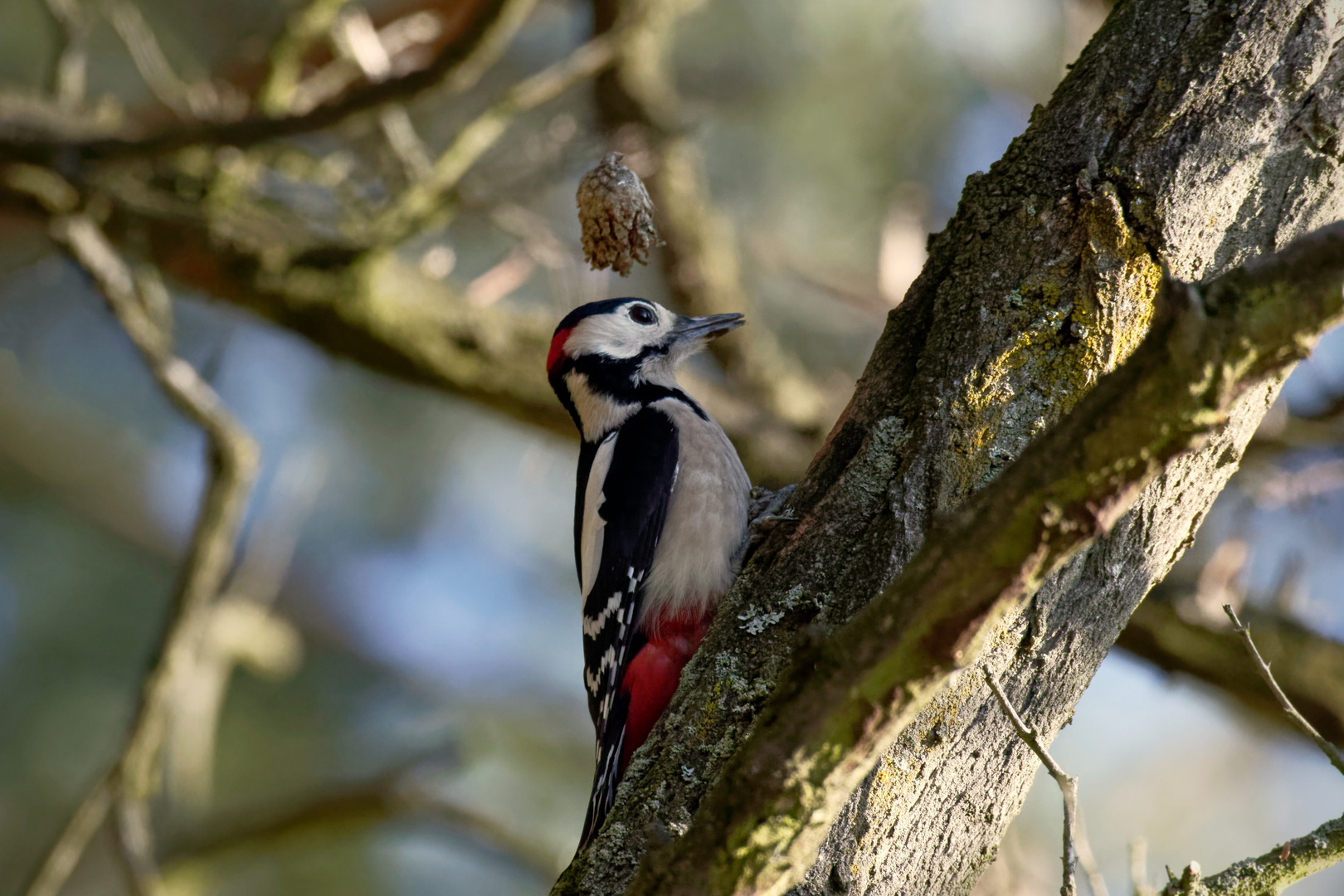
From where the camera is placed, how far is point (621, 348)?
3365mm

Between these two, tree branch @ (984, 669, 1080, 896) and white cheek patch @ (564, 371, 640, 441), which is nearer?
tree branch @ (984, 669, 1080, 896)

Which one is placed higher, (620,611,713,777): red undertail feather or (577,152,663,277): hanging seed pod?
(577,152,663,277): hanging seed pod

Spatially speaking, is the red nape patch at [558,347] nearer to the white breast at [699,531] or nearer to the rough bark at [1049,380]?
the white breast at [699,531]

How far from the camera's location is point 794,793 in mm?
1031

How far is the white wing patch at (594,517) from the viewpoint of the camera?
2.95 metres

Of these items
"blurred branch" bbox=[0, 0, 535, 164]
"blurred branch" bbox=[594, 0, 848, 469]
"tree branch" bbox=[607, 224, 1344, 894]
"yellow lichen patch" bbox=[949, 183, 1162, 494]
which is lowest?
"tree branch" bbox=[607, 224, 1344, 894]

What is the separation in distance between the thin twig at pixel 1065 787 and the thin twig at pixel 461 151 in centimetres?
266

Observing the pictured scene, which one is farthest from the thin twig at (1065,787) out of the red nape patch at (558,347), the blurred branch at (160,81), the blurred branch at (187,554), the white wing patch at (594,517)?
the blurred branch at (160,81)

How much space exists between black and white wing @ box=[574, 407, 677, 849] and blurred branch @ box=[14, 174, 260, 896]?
3.68 ft

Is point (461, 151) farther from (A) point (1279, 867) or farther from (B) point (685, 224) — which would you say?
(A) point (1279, 867)

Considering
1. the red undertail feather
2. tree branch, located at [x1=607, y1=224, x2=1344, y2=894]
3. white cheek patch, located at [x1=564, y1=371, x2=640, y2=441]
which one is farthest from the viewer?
white cheek patch, located at [x1=564, y1=371, x2=640, y2=441]

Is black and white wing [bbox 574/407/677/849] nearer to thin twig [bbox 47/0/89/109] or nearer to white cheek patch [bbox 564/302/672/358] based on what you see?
white cheek patch [bbox 564/302/672/358]

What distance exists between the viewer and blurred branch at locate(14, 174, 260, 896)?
3121 millimetres

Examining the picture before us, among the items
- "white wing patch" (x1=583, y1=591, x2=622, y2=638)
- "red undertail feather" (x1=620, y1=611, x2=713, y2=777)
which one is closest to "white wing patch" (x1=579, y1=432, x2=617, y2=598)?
"white wing patch" (x1=583, y1=591, x2=622, y2=638)
